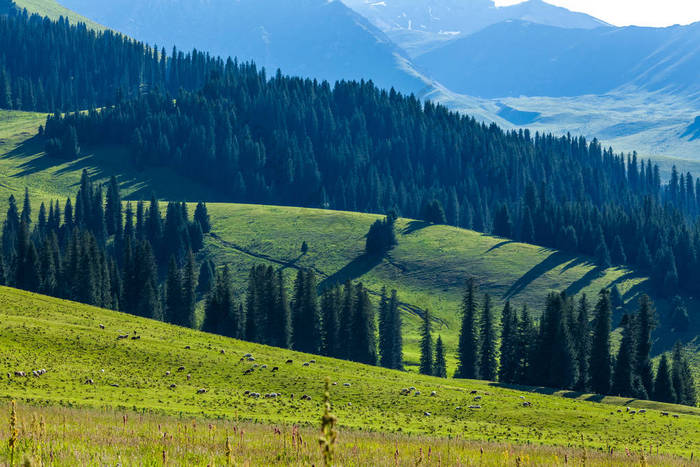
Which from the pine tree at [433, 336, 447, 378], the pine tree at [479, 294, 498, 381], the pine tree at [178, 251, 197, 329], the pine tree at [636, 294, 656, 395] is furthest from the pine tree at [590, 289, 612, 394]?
the pine tree at [178, 251, 197, 329]

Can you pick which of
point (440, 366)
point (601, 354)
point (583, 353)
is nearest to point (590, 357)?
point (583, 353)

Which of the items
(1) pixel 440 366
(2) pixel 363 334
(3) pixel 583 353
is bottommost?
(1) pixel 440 366

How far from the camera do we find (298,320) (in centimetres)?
12538

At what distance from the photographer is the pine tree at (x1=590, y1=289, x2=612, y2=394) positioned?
101375 mm

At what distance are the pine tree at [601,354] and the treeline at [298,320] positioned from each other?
37.7 metres

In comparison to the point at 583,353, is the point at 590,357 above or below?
below

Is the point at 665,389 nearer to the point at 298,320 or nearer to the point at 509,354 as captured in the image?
the point at 509,354

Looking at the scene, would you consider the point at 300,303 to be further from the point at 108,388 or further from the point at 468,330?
the point at 108,388

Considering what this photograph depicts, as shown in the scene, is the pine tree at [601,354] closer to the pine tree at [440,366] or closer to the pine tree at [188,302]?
the pine tree at [440,366]

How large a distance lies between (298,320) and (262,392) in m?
63.1

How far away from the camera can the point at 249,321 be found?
4813 inches

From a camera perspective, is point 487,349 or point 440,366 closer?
point 487,349

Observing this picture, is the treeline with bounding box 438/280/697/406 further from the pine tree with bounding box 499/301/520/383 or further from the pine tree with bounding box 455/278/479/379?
the pine tree with bounding box 455/278/479/379

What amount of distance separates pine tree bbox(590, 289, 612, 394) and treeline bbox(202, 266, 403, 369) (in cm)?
3774
